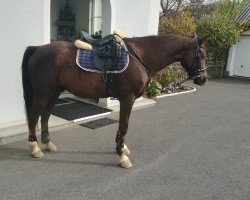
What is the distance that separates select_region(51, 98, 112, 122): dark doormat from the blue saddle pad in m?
2.12

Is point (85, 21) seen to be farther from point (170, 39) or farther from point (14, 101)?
point (170, 39)

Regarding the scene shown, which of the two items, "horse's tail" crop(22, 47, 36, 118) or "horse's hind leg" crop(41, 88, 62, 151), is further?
"horse's hind leg" crop(41, 88, 62, 151)

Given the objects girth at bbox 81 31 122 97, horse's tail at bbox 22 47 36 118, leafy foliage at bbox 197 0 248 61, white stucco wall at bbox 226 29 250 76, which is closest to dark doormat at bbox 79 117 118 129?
horse's tail at bbox 22 47 36 118

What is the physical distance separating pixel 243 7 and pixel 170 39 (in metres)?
17.0

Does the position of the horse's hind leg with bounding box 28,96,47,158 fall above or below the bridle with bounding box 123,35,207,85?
below

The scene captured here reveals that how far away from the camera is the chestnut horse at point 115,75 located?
4.43m

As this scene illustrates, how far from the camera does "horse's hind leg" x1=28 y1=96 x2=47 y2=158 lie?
4531 mm

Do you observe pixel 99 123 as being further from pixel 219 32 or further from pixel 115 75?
pixel 219 32

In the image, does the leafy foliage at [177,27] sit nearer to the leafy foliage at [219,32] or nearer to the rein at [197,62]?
the leafy foliage at [219,32]

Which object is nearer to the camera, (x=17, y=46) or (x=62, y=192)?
(x=62, y=192)

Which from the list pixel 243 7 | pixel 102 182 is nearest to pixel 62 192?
pixel 102 182

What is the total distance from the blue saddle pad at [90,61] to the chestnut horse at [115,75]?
6 centimetres

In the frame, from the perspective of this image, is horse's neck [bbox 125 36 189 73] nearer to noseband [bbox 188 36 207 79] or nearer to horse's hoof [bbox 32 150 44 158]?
noseband [bbox 188 36 207 79]

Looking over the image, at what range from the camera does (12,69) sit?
5473 mm
